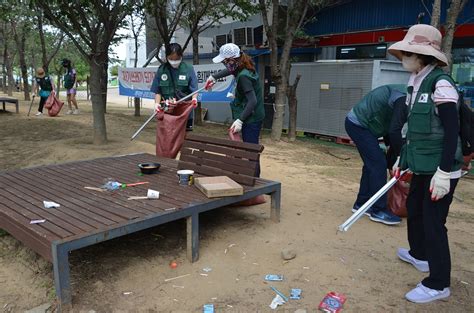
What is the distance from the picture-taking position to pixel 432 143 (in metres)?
2.76

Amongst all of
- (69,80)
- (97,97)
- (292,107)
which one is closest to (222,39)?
(69,80)

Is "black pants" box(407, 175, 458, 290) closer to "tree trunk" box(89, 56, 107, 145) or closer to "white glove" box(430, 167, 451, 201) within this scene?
"white glove" box(430, 167, 451, 201)

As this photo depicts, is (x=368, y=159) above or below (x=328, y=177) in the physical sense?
above

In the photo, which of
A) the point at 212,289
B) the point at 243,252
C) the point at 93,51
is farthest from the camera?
the point at 93,51

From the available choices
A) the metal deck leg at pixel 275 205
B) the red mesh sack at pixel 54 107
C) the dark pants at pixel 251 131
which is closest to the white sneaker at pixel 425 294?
the metal deck leg at pixel 275 205

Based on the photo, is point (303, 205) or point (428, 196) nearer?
point (428, 196)

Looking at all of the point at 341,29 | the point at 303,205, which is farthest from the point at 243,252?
the point at 341,29

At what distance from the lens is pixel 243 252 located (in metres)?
3.66

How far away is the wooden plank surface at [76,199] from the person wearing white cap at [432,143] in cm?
161

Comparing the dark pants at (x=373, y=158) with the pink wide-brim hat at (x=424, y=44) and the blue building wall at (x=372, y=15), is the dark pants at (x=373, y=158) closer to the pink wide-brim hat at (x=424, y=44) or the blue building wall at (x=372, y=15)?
the pink wide-brim hat at (x=424, y=44)

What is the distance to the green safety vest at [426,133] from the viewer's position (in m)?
2.72

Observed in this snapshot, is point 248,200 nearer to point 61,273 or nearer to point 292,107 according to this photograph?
point 61,273

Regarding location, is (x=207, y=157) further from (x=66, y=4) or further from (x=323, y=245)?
(x=66, y=4)

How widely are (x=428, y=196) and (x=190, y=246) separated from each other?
1.74 m
